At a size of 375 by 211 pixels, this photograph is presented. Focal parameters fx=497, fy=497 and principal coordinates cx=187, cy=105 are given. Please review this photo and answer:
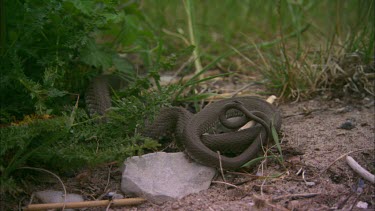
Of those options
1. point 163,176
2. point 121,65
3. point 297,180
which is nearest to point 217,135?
point 163,176

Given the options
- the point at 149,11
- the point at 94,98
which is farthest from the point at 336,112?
the point at 149,11

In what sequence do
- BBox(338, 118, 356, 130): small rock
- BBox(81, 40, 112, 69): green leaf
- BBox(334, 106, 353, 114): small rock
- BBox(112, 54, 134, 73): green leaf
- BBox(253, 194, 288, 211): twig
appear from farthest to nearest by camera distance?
BBox(112, 54, 134, 73): green leaf, BBox(334, 106, 353, 114): small rock, BBox(81, 40, 112, 69): green leaf, BBox(338, 118, 356, 130): small rock, BBox(253, 194, 288, 211): twig

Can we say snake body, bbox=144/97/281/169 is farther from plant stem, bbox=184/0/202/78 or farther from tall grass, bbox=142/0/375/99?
plant stem, bbox=184/0/202/78

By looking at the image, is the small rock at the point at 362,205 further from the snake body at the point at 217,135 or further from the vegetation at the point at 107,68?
the vegetation at the point at 107,68

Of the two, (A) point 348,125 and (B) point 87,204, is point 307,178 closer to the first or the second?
(A) point 348,125

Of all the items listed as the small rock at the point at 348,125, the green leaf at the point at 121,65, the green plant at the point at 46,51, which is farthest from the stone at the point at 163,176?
the green leaf at the point at 121,65

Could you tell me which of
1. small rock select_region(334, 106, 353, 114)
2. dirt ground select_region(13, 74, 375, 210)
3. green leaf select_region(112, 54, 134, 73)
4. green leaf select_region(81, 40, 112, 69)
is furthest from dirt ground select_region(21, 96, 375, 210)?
green leaf select_region(112, 54, 134, 73)

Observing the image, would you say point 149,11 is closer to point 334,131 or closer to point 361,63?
point 361,63
